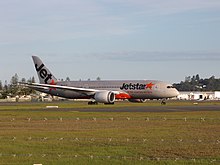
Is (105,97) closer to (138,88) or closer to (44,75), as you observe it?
(138,88)

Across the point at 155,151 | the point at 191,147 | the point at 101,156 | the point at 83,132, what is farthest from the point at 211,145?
the point at 83,132

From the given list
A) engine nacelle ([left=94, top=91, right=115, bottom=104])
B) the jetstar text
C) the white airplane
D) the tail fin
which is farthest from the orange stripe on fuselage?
the tail fin

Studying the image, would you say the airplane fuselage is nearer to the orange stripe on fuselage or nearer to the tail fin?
the orange stripe on fuselage

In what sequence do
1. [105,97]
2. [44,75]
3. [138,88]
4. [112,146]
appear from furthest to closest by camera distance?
[44,75]
[138,88]
[105,97]
[112,146]

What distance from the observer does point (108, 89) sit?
3920 inches

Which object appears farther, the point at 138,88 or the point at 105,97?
the point at 138,88

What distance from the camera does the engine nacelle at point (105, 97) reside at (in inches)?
3625

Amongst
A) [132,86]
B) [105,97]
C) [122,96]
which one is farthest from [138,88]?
[105,97]

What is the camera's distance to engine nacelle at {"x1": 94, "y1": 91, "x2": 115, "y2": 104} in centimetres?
9206

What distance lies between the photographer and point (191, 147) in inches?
914

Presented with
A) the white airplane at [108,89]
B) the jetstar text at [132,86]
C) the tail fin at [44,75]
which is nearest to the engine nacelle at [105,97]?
the white airplane at [108,89]

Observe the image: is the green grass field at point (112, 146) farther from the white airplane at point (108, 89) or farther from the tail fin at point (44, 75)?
the tail fin at point (44, 75)

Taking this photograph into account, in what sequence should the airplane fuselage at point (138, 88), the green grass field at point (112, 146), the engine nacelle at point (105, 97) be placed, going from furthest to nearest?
the airplane fuselage at point (138, 88), the engine nacelle at point (105, 97), the green grass field at point (112, 146)

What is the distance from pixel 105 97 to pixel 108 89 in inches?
307
